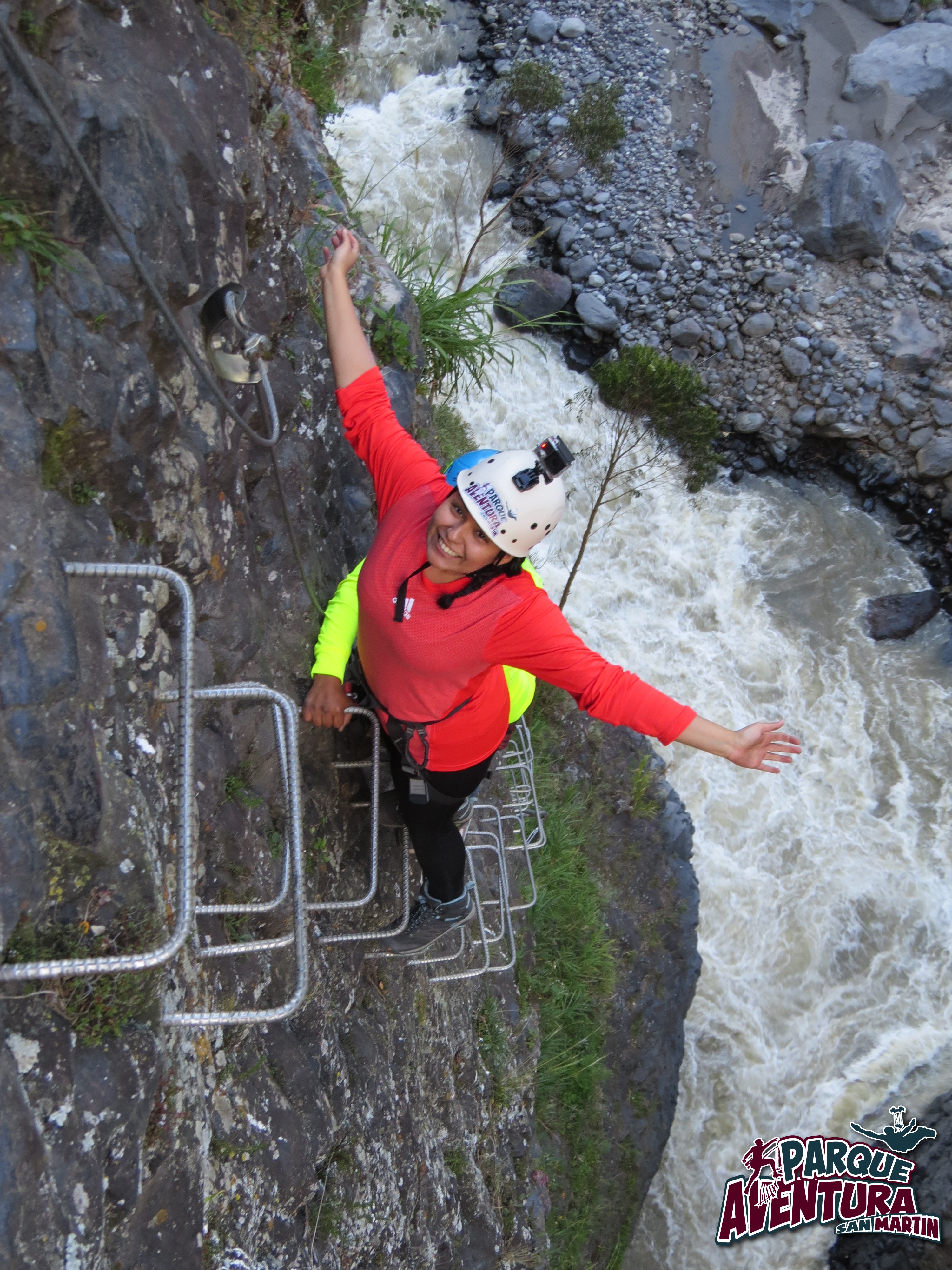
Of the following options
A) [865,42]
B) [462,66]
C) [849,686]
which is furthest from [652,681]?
[865,42]

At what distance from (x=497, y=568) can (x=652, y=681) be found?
6.65 meters

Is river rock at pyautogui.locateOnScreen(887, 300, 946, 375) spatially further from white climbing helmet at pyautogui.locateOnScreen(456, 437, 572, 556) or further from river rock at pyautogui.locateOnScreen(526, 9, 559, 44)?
white climbing helmet at pyautogui.locateOnScreen(456, 437, 572, 556)

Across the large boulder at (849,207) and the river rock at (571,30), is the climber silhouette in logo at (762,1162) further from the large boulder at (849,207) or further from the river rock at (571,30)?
the river rock at (571,30)

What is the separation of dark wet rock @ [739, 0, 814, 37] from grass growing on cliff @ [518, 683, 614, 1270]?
40.6 ft

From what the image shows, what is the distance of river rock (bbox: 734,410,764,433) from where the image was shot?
11141 millimetres

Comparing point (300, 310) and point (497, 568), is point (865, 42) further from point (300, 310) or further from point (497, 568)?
point (497, 568)

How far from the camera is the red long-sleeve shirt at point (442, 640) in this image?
112 inches

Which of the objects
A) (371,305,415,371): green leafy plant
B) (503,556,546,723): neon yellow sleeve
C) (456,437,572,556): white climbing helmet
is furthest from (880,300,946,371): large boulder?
(456,437,572,556): white climbing helmet

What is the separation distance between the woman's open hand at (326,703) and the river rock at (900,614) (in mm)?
8519

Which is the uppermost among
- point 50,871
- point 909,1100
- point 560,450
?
point 560,450

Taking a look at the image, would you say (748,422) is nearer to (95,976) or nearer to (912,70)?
(912,70)

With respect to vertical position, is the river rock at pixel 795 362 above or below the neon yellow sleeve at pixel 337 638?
below

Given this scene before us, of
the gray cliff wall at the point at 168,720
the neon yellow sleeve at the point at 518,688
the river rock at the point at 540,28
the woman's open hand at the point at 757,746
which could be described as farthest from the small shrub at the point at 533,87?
the woman's open hand at the point at 757,746

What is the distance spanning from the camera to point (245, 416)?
10.8 ft
